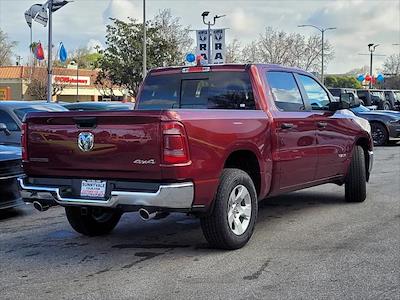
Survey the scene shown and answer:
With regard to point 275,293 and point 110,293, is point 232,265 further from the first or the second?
point 110,293

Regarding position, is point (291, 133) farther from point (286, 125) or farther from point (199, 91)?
point (199, 91)

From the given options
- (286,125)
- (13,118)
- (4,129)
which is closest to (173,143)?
(286,125)

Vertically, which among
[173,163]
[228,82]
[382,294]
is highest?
[228,82]

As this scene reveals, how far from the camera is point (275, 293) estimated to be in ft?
14.9

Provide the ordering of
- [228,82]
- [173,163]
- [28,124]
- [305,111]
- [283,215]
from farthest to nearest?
[283,215] < [305,111] < [228,82] < [28,124] < [173,163]

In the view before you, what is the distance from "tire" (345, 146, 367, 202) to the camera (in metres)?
8.34

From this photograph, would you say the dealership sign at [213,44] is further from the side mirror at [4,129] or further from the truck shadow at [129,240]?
the truck shadow at [129,240]

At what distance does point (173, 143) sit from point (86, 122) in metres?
0.93

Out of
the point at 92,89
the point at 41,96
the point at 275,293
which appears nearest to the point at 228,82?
the point at 275,293

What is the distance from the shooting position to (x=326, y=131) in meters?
7.52

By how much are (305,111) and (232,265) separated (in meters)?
2.65

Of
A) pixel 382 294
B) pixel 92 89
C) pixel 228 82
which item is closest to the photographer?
pixel 382 294

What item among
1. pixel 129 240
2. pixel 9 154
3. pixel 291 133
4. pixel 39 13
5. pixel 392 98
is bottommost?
pixel 129 240

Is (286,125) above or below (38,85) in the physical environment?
below
